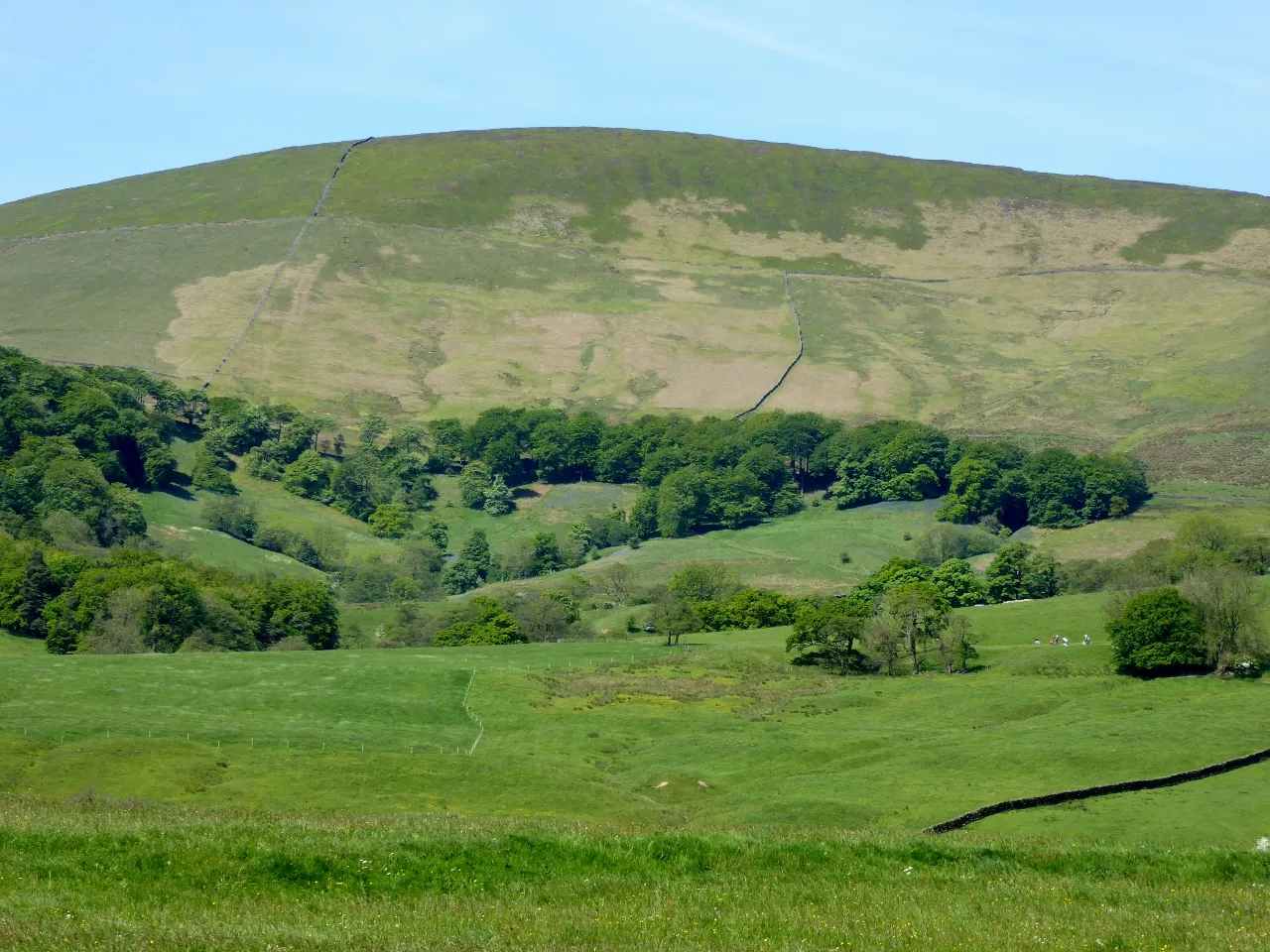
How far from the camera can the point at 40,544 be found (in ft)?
399

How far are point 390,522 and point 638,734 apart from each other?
114 meters

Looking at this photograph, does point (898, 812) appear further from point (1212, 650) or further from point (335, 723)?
point (1212, 650)

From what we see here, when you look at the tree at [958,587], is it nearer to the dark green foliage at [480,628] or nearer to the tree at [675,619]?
the tree at [675,619]

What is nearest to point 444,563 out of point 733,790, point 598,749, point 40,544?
point 40,544

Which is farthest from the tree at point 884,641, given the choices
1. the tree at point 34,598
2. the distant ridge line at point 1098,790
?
the tree at point 34,598

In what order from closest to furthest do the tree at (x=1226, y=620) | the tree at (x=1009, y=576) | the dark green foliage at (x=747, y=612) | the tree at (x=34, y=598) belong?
the tree at (x=1226, y=620) → the tree at (x=34, y=598) → the dark green foliage at (x=747, y=612) → the tree at (x=1009, y=576)

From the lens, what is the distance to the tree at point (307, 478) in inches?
7584

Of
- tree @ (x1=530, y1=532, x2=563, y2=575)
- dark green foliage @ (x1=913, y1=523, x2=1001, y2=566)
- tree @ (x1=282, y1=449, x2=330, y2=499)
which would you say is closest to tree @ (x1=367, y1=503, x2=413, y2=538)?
tree @ (x1=282, y1=449, x2=330, y2=499)

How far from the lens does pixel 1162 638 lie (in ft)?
283

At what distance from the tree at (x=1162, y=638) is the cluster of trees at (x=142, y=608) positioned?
63.5 m

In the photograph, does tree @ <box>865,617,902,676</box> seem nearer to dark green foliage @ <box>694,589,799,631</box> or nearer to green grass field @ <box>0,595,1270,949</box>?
green grass field @ <box>0,595,1270,949</box>

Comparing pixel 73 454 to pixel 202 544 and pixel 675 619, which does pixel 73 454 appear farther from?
pixel 675 619

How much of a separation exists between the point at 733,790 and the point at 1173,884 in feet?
113

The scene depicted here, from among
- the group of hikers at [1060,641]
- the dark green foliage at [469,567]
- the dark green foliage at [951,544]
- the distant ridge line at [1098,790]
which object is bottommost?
the dark green foliage at [469,567]
